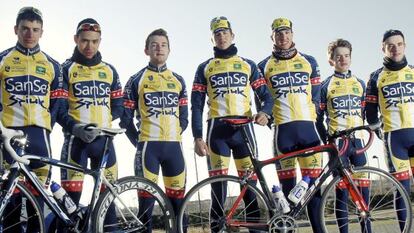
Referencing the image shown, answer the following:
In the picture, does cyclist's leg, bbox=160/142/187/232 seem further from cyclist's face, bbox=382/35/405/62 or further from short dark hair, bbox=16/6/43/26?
cyclist's face, bbox=382/35/405/62

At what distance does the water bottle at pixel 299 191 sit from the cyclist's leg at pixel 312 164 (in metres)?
0.12

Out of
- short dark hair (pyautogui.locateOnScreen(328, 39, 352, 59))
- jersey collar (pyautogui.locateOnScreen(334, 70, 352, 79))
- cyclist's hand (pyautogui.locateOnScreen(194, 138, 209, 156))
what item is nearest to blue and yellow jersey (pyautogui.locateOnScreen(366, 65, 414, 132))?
jersey collar (pyautogui.locateOnScreen(334, 70, 352, 79))

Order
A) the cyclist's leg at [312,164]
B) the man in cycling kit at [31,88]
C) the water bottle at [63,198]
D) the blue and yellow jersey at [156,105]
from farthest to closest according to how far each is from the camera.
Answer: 1. the blue and yellow jersey at [156,105]
2. the cyclist's leg at [312,164]
3. the man in cycling kit at [31,88]
4. the water bottle at [63,198]

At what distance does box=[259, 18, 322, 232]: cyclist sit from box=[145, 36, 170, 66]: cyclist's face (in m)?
1.35

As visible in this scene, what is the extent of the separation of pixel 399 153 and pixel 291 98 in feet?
5.57

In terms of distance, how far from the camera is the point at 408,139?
715cm

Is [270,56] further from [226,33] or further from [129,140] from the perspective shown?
[129,140]

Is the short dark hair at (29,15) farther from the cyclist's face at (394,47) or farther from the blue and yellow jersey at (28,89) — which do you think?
the cyclist's face at (394,47)

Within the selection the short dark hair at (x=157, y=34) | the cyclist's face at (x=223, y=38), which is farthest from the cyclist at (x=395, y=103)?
the short dark hair at (x=157, y=34)

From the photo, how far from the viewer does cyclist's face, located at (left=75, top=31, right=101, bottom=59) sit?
6293 millimetres

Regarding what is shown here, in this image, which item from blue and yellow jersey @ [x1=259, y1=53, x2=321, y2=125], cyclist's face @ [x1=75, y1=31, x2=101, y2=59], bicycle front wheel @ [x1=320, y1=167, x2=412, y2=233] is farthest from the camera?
blue and yellow jersey @ [x1=259, y1=53, x2=321, y2=125]

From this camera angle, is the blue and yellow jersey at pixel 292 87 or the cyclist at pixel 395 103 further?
the cyclist at pixel 395 103

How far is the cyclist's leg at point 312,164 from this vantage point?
244 inches

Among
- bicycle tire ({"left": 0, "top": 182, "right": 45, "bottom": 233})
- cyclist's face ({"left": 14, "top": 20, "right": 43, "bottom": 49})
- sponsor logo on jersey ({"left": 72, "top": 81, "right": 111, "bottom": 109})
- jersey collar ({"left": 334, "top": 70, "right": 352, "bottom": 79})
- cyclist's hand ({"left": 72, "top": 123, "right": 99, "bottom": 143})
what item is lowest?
bicycle tire ({"left": 0, "top": 182, "right": 45, "bottom": 233})
